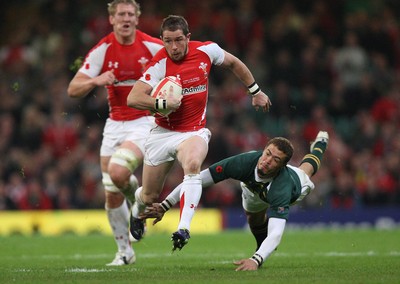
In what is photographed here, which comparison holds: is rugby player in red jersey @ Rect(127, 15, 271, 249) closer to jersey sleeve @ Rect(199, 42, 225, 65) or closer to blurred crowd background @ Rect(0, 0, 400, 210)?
jersey sleeve @ Rect(199, 42, 225, 65)

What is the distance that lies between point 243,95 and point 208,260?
32.8 ft

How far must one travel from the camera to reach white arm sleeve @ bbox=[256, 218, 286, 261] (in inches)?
357

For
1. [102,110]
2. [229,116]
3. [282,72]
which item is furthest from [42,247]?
[282,72]

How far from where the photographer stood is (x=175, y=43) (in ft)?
31.9

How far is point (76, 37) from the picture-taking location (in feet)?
73.0

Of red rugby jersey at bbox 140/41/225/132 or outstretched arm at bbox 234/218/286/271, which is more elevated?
red rugby jersey at bbox 140/41/225/132

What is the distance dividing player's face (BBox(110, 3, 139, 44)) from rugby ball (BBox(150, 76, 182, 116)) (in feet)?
5.33

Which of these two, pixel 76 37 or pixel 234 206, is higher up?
pixel 76 37

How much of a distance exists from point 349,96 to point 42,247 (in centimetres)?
987

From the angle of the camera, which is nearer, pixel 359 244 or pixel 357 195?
pixel 359 244

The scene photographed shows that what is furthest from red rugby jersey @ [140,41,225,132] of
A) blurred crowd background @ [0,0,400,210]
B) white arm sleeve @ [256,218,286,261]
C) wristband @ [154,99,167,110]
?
blurred crowd background @ [0,0,400,210]

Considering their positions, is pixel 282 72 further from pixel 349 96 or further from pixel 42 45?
pixel 42 45

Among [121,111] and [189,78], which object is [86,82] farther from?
[189,78]

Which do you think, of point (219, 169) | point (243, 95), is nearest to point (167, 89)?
point (219, 169)
